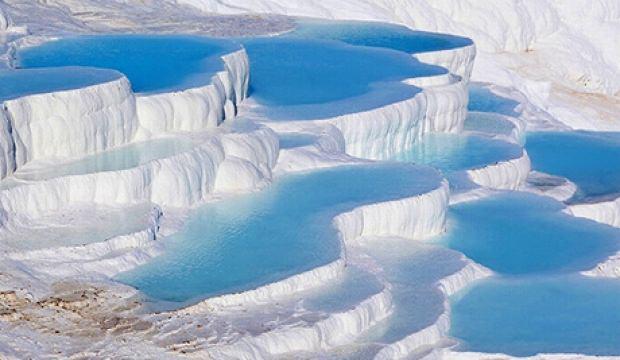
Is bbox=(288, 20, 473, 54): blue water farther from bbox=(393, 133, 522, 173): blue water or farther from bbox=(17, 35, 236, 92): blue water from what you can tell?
bbox=(17, 35, 236, 92): blue water

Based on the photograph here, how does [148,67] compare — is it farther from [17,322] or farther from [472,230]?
[17,322]

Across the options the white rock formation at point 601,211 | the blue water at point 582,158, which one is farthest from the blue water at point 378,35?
the white rock formation at point 601,211

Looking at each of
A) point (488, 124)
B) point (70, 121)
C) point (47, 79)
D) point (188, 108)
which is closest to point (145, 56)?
point (188, 108)

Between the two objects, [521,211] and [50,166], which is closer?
[50,166]

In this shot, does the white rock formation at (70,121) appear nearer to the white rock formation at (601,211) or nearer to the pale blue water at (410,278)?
the pale blue water at (410,278)

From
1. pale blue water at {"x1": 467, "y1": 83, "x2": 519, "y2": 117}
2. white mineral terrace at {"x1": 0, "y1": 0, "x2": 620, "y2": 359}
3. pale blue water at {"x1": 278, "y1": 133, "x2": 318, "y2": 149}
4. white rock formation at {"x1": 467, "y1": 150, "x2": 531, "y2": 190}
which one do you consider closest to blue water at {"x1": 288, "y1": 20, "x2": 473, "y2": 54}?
pale blue water at {"x1": 467, "y1": 83, "x2": 519, "y2": 117}

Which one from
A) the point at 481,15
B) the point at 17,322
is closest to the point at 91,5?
the point at 481,15
